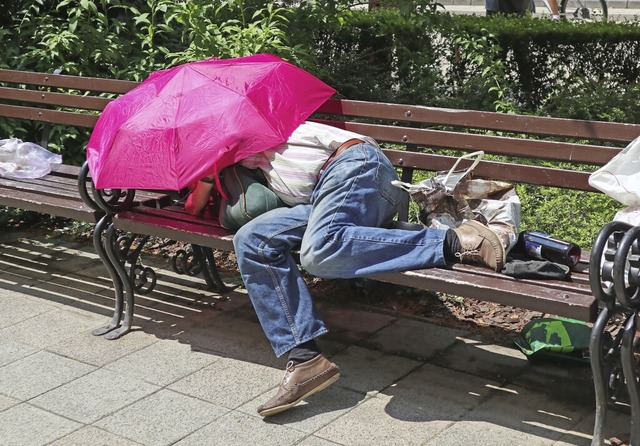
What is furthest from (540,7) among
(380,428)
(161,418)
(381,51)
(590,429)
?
(161,418)

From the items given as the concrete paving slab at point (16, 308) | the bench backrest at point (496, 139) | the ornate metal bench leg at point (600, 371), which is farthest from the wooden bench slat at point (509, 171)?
the concrete paving slab at point (16, 308)

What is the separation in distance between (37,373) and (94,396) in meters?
0.40

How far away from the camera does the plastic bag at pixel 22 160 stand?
5727mm

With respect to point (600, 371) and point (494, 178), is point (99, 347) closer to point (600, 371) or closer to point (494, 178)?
point (494, 178)

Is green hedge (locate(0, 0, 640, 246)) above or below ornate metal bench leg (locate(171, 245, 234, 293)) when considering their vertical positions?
above

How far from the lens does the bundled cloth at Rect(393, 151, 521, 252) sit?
165 inches

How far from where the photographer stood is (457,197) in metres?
4.27

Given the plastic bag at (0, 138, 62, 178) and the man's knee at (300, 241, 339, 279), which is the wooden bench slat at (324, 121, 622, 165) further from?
the plastic bag at (0, 138, 62, 178)

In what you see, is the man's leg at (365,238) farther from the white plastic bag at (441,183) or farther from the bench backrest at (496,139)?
the bench backrest at (496,139)

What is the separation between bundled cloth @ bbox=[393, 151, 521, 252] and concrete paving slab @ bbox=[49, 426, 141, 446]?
1.51m

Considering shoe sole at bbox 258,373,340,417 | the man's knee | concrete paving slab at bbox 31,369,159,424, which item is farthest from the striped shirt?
concrete paving slab at bbox 31,369,159,424

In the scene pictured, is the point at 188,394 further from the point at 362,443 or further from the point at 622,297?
the point at 622,297

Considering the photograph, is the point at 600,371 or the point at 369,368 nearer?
the point at 600,371

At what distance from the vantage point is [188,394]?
4.21 m
